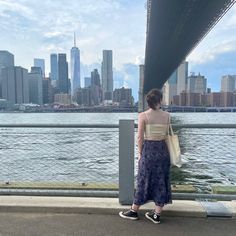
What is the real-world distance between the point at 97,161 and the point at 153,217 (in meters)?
12.3

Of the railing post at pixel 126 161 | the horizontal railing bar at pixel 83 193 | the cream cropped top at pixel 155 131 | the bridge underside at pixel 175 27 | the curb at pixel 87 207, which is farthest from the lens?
the bridge underside at pixel 175 27

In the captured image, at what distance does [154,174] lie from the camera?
3992mm

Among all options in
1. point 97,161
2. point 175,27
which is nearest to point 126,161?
point 97,161

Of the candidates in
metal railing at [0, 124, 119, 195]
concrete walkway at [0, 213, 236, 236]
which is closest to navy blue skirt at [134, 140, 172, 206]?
concrete walkway at [0, 213, 236, 236]

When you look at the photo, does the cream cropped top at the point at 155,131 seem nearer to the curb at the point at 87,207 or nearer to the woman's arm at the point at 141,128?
the woman's arm at the point at 141,128

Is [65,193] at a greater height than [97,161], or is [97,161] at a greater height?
[65,193]

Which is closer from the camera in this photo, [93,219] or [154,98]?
[154,98]

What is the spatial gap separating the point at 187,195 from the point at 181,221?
572 mm

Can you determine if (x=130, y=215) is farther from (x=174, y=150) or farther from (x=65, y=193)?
(x=65, y=193)

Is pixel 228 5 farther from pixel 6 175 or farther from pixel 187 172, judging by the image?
pixel 6 175

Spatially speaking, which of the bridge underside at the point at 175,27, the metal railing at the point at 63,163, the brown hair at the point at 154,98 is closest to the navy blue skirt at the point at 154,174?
the brown hair at the point at 154,98

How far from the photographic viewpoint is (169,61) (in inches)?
1853

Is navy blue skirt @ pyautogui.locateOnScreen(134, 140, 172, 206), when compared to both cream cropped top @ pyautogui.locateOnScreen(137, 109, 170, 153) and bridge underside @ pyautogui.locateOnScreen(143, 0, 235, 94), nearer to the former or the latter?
cream cropped top @ pyautogui.locateOnScreen(137, 109, 170, 153)

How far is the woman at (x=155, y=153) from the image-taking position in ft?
12.9
